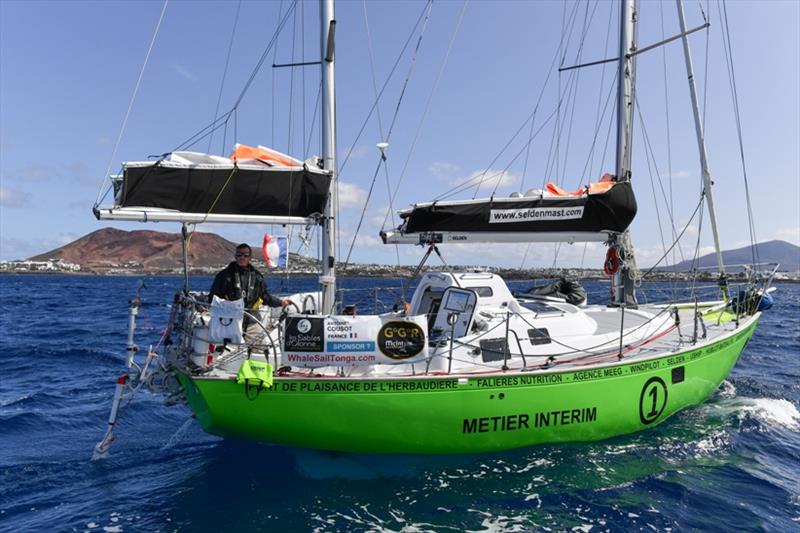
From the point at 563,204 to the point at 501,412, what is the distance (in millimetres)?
4058

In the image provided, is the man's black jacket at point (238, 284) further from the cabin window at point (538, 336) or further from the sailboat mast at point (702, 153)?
the sailboat mast at point (702, 153)

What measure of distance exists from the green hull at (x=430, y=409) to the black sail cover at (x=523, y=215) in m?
2.73

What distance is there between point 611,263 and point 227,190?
8.64m

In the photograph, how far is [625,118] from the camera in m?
11.9

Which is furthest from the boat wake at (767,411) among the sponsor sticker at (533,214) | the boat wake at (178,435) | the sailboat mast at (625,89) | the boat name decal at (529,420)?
the boat wake at (178,435)

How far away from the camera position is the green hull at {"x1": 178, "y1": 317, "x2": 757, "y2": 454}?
22.2 feet

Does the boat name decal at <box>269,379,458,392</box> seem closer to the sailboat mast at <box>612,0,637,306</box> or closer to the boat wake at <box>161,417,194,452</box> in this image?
the boat wake at <box>161,417,194,452</box>

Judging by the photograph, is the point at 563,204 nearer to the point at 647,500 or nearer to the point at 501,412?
the point at 501,412

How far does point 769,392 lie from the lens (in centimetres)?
1191

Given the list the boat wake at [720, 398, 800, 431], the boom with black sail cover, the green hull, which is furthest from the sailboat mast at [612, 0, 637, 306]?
the green hull

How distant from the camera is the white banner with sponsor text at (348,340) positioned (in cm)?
676

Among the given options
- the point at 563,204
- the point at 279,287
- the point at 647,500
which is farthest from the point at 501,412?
the point at 279,287

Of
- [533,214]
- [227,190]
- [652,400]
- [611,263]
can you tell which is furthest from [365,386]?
[611,263]

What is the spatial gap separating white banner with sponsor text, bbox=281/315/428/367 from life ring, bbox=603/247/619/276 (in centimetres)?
684
